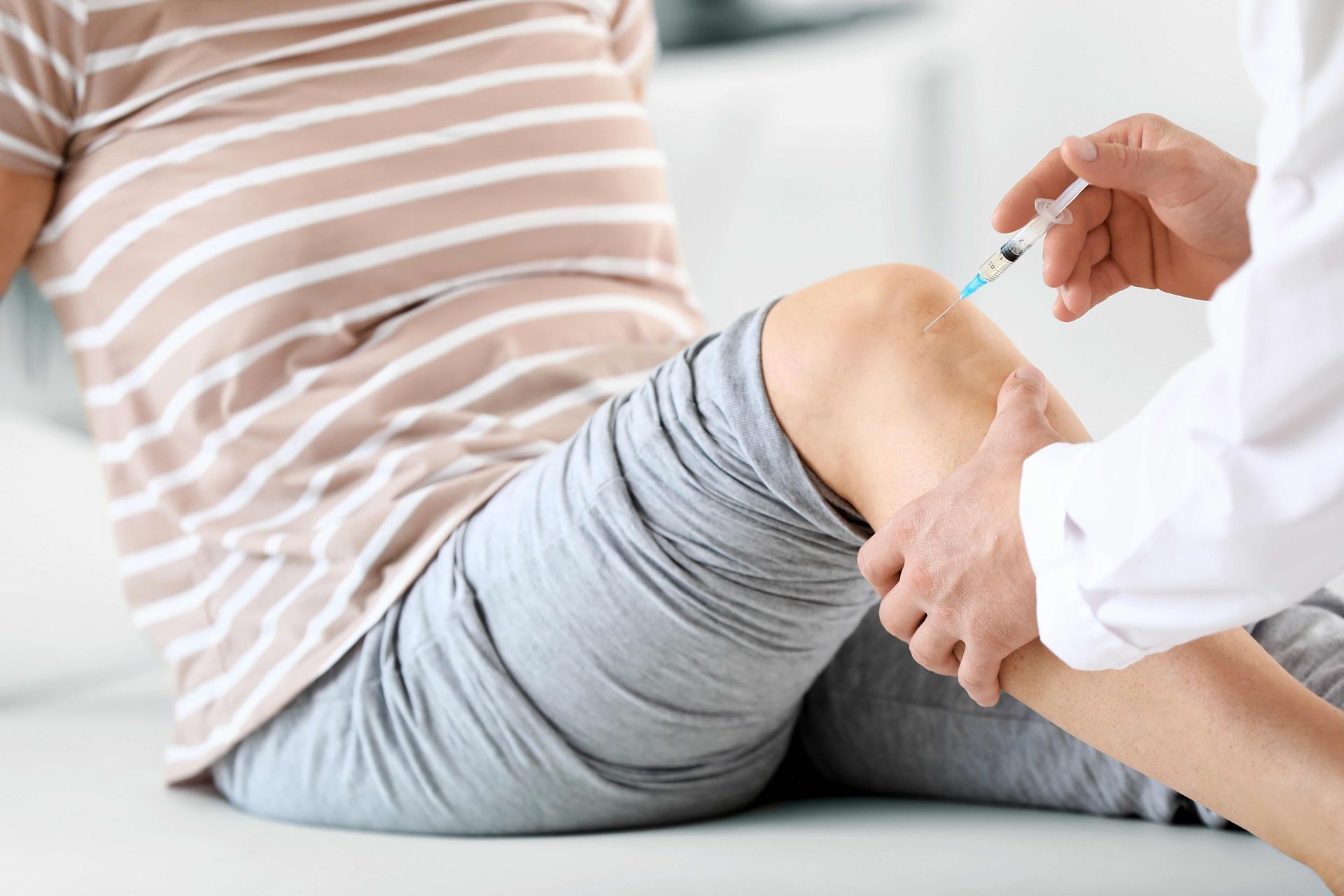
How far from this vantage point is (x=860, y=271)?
2.26 ft

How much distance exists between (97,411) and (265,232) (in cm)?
22

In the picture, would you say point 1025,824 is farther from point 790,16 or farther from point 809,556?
point 790,16

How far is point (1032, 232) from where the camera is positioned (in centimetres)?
68

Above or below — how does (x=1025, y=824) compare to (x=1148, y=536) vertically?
below

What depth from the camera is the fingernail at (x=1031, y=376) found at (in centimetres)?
60

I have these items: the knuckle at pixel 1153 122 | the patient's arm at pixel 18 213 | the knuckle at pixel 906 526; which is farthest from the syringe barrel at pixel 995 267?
the patient's arm at pixel 18 213

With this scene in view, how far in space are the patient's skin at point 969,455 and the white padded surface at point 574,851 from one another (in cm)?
18

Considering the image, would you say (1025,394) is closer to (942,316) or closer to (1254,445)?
(942,316)

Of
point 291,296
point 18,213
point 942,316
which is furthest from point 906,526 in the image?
point 18,213

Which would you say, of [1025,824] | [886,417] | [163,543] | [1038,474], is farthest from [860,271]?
[163,543]

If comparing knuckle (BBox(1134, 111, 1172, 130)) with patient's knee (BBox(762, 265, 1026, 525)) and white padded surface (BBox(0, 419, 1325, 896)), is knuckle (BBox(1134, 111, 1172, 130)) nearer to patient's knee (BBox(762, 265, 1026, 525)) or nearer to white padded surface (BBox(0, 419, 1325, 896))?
patient's knee (BBox(762, 265, 1026, 525))

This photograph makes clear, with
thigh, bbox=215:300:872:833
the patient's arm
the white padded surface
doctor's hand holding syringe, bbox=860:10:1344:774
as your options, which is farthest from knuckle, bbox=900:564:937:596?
the patient's arm

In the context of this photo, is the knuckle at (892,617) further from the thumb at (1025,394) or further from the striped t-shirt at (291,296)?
the striped t-shirt at (291,296)

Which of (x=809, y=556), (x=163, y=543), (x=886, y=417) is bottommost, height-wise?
(x=163, y=543)
